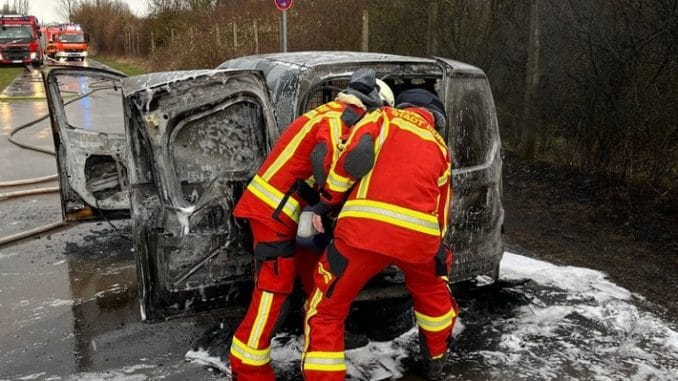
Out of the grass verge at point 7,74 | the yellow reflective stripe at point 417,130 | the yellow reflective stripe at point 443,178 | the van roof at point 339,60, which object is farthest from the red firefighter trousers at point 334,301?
the grass verge at point 7,74

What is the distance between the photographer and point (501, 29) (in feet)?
27.6

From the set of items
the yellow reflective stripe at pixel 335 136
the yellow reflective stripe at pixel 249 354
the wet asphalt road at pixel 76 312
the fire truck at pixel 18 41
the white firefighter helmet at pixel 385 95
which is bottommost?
the wet asphalt road at pixel 76 312

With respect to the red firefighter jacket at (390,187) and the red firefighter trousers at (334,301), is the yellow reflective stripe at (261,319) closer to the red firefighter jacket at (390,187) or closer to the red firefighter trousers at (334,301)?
the red firefighter trousers at (334,301)

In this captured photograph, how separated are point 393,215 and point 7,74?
2818 cm

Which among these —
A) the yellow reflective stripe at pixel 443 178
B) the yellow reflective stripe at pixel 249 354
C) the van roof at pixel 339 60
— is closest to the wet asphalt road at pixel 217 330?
the yellow reflective stripe at pixel 249 354

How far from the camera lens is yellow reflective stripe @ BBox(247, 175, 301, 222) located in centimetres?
279

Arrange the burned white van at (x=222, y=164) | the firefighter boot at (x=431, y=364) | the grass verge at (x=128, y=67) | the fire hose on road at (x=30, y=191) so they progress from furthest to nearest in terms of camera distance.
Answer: the grass verge at (x=128, y=67) < the fire hose on road at (x=30, y=191) < the firefighter boot at (x=431, y=364) < the burned white van at (x=222, y=164)

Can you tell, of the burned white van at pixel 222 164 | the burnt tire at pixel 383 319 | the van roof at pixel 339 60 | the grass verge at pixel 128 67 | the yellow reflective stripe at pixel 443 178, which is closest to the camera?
the yellow reflective stripe at pixel 443 178

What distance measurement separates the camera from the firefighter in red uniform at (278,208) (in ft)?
9.09

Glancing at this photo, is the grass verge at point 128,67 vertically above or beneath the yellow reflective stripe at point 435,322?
above

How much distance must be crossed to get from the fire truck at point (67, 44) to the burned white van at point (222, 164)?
123 feet

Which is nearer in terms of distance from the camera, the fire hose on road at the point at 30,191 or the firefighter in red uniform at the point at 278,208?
the firefighter in red uniform at the point at 278,208

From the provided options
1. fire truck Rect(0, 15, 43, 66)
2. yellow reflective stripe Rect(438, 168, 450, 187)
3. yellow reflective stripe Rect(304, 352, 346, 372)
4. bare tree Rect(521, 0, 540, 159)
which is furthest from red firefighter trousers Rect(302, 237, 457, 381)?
fire truck Rect(0, 15, 43, 66)

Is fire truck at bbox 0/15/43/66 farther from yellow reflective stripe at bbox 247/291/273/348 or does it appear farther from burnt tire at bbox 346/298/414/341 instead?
yellow reflective stripe at bbox 247/291/273/348
